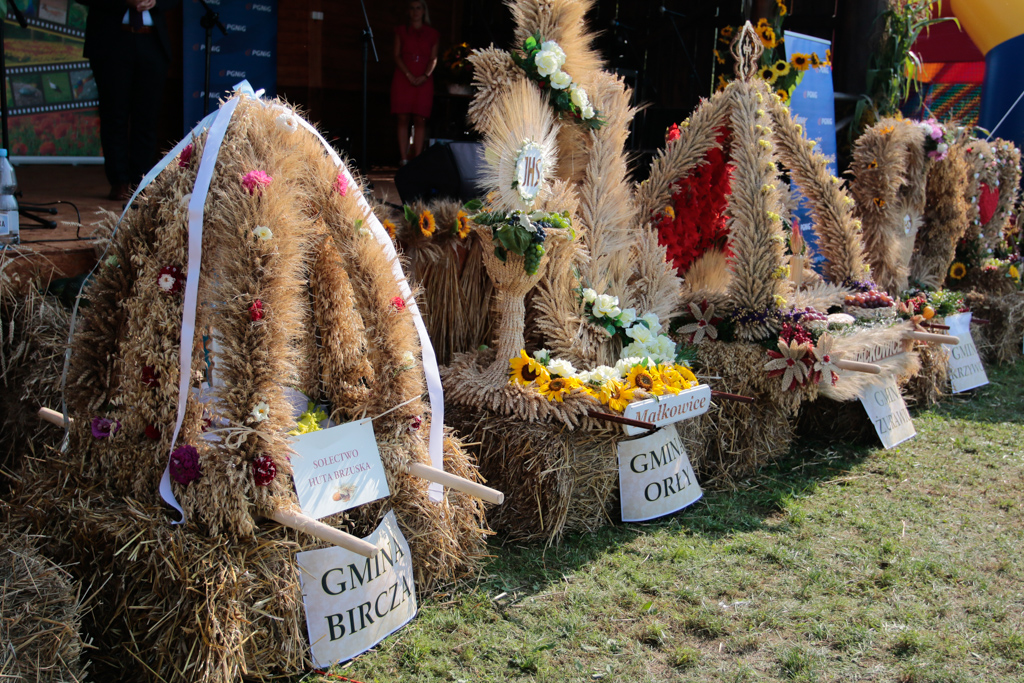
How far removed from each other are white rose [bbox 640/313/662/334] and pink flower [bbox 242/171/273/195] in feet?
6.06

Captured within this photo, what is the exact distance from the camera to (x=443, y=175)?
156 inches

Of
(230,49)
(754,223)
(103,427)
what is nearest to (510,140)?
(754,223)

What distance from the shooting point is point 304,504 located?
6.88 feet

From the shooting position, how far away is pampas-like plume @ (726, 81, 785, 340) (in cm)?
357

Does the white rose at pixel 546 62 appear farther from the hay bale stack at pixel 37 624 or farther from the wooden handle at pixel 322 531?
the hay bale stack at pixel 37 624

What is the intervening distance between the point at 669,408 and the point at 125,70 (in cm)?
358

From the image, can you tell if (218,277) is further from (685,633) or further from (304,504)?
(685,633)

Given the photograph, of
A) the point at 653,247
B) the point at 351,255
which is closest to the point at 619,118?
the point at 653,247

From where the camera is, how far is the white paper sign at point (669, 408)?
2.85m

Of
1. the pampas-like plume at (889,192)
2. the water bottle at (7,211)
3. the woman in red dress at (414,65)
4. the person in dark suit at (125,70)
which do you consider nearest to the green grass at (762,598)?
the pampas-like plume at (889,192)

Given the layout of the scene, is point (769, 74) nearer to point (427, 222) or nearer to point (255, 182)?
point (427, 222)

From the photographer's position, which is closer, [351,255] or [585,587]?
[351,255]

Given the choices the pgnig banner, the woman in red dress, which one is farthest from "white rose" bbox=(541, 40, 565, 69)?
the pgnig banner

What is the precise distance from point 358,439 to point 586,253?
1.42m
